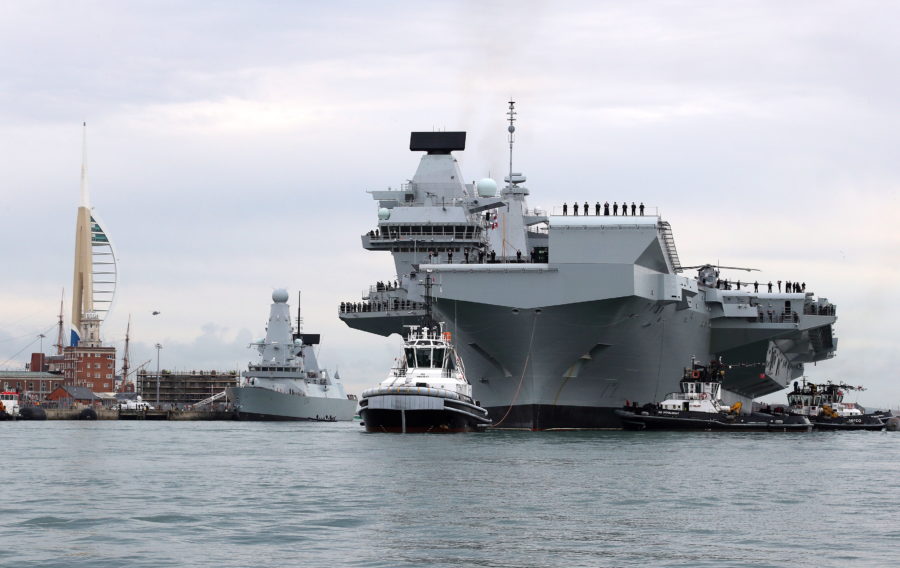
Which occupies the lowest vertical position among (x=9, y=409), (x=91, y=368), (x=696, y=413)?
(x=696, y=413)

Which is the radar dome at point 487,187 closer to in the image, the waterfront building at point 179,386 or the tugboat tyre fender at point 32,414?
the tugboat tyre fender at point 32,414

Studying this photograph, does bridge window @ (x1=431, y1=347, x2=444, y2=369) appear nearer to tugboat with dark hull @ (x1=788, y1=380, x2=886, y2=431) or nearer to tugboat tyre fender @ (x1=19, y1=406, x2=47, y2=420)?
tugboat with dark hull @ (x1=788, y1=380, x2=886, y2=431)

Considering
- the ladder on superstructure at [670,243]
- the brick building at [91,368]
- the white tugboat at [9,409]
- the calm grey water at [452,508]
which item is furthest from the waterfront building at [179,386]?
the calm grey water at [452,508]

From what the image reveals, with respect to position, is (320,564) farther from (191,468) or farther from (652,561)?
(191,468)

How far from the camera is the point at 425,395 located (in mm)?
47125

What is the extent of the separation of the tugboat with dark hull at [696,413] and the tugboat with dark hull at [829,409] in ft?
28.0

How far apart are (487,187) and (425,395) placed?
2691 centimetres

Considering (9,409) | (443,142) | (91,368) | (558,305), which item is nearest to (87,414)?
(9,409)

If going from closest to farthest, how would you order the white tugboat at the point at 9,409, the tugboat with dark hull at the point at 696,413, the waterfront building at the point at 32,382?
the tugboat with dark hull at the point at 696,413, the white tugboat at the point at 9,409, the waterfront building at the point at 32,382

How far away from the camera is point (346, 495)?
26.9 metres

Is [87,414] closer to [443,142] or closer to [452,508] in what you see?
[443,142]

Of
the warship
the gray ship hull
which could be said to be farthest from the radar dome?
the gray ship hull

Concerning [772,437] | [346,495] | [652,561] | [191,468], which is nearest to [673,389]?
[772,437]

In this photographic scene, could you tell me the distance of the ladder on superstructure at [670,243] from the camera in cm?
5198
